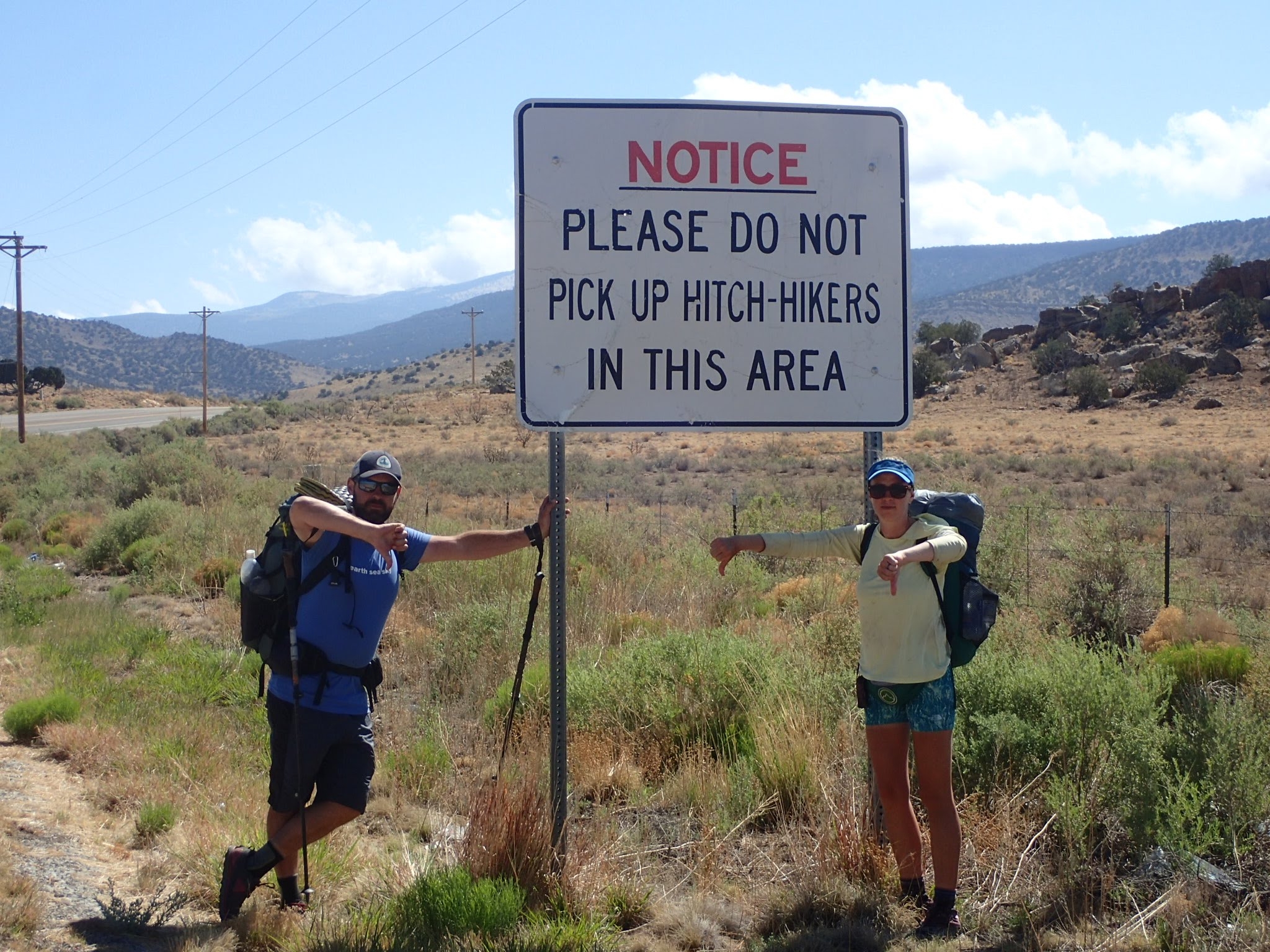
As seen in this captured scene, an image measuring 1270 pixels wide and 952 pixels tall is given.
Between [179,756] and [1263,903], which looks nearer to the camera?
[1263,903]

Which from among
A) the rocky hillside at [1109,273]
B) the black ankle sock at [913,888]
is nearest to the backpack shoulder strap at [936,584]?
the black ankle sock at [913,888]

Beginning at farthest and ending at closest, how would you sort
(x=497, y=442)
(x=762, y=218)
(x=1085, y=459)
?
(x=497, y=442) → (x=1085, y=459) → (x=762, y=218)

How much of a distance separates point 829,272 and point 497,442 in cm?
3596

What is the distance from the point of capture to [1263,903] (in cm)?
367

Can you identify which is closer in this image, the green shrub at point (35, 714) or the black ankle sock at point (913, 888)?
the black ankle sock at point (913, 888)

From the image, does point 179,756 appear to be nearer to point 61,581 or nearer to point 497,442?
point 61,581

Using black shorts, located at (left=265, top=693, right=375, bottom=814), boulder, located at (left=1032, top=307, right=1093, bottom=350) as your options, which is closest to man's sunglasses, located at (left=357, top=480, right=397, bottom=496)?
black shorts, located at (left=265, top=693, right=375, bottom=814)

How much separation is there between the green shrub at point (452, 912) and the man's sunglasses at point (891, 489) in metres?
1.85

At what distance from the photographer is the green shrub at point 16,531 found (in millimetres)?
16844

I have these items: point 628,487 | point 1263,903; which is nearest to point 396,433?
point 628,487

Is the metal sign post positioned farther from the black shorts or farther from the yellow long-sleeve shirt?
the yellow long-sleeve shirt

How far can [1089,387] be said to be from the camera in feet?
151

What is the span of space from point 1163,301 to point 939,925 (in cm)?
6114

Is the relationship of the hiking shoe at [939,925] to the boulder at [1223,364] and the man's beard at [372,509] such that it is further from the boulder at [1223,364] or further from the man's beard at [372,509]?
the boulder at [1223,364]
